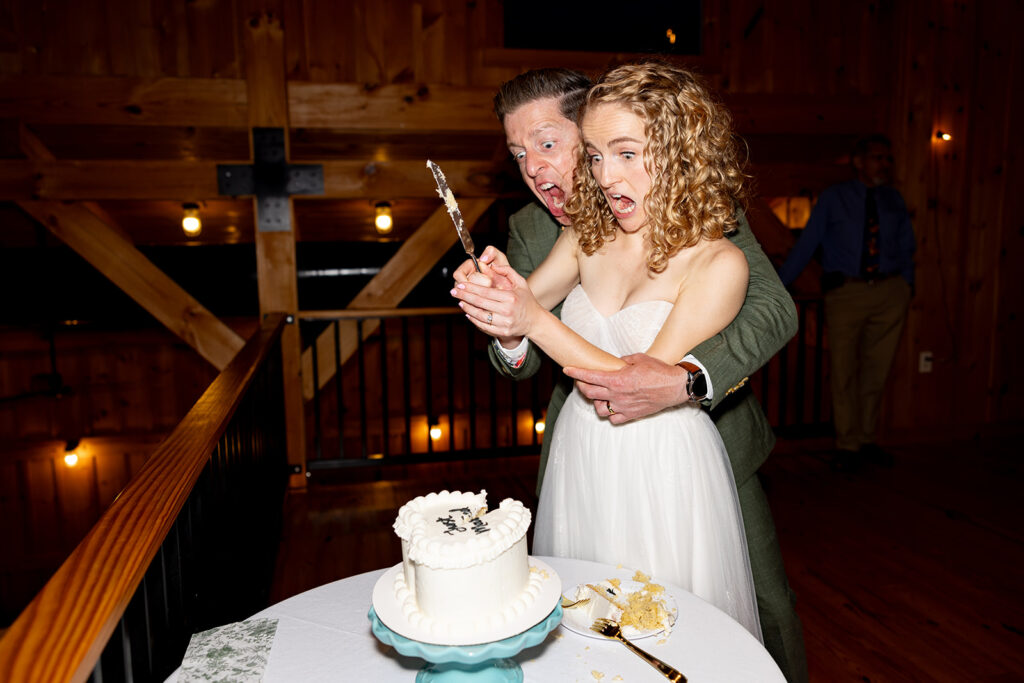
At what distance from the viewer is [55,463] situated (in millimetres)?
6105

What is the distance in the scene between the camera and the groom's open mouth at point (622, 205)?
144 cm

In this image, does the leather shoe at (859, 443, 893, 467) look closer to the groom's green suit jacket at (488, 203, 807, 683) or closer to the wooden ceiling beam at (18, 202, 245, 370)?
the groom's green suit jacket at (488, 203, 807, 683)

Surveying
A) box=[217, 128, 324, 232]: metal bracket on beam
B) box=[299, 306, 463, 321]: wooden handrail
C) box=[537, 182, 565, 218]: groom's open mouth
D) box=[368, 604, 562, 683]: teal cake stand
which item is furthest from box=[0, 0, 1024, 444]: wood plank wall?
box=[368, 604, 562, 683]: teal cake stand

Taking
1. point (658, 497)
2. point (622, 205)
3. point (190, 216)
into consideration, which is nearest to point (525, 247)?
point (622, 205)

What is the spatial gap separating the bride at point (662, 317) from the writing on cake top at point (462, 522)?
0.43 m

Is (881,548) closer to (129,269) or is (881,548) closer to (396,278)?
(396,278)

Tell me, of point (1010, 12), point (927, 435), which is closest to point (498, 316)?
point (927, 435)

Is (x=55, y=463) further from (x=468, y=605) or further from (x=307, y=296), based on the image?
(x=468, y=605)

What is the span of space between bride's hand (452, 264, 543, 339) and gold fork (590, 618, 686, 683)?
0.53 m

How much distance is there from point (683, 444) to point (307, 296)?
704 cm

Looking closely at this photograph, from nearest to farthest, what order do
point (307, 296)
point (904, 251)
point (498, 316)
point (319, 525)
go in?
1. point (498, 316)
2. point (319, 525)
3. point (904, 251)
4. point (307, 296)

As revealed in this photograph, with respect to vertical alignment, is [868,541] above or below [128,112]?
below

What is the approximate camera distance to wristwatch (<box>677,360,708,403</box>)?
137 centimetres

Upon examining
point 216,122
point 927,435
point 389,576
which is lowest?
point 927,435
